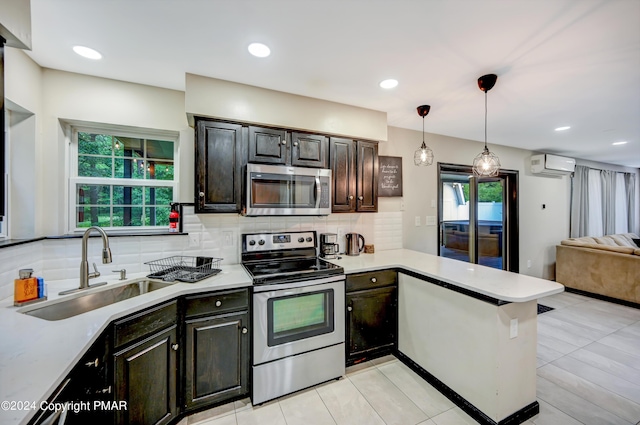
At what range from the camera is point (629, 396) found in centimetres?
204

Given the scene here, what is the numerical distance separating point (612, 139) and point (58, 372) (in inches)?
247

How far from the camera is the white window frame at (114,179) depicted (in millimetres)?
2188

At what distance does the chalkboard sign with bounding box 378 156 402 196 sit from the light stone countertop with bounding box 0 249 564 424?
1038mm

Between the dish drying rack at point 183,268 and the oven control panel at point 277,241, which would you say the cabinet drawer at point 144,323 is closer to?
the dish drying rack at point 183,268

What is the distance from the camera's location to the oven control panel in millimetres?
2492

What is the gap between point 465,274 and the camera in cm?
209

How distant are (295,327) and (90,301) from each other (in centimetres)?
141

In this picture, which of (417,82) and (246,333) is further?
(417,82)

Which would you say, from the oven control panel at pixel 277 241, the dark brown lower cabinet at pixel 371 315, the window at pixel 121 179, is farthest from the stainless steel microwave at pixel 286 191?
the window at pixel 121 179

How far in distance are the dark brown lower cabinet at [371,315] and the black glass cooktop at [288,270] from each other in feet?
0.89

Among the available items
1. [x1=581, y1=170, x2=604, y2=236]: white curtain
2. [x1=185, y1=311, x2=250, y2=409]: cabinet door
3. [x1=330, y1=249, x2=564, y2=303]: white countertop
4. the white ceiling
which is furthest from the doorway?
[x1=185, y1=311, x2=250, y2=409]: cabinet door

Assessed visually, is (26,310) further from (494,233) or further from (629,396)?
(494,233)

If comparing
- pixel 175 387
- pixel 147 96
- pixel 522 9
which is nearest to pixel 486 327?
pixel 522 9

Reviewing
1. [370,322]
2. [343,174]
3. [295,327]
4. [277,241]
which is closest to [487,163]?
[343,174]
